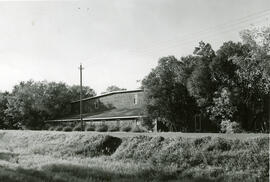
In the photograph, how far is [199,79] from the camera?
28172 mm

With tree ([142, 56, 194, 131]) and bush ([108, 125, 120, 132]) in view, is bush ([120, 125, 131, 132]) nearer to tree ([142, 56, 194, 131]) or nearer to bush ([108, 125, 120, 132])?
bush ([108, 125, 120, 132])

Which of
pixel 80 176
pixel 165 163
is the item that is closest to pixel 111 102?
pixel 165 163

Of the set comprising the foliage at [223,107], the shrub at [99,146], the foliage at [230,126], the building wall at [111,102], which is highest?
the building wall at [111,102]

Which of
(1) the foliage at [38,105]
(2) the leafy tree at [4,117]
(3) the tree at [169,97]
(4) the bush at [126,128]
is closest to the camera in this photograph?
(3) the tree at [169,97]

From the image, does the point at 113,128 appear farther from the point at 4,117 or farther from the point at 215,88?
the point at 4,117

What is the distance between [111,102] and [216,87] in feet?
78.4

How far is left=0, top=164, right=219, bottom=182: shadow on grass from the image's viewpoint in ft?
41.0

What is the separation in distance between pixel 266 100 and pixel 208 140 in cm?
1306

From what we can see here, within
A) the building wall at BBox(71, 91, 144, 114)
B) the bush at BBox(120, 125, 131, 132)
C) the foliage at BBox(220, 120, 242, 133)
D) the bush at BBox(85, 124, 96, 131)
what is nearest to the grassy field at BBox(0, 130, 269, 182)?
the foliage at BBox(220, 120, 242, 133)

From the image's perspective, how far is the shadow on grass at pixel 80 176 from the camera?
12508 mm

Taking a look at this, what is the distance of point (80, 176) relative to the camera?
14.2 meters

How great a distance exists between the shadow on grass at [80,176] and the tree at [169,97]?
55.2 feet

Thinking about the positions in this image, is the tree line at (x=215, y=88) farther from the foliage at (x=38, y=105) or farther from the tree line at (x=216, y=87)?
the foliage at (x=38, y=105)

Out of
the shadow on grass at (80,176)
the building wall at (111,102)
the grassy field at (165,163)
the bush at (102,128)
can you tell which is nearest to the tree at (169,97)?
the bush at (102,128)
